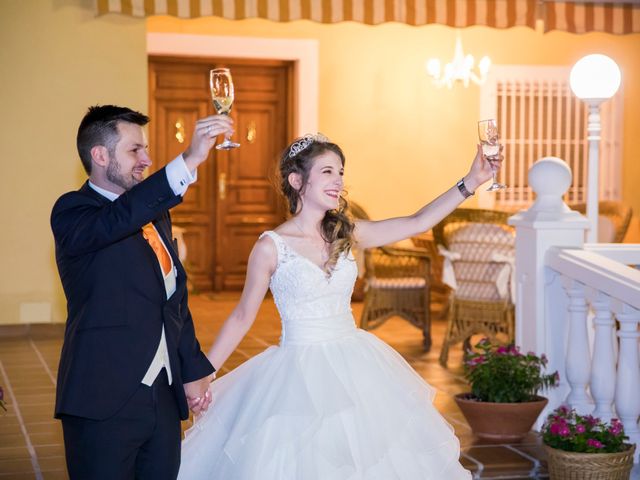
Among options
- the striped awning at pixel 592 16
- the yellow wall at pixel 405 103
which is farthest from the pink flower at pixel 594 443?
the yellow wall at pixel 405 103

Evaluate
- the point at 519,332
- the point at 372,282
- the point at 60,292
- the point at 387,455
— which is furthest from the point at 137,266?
the point at 60,292

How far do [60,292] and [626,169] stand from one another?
629cm

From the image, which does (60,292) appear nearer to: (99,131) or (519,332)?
(519,332)

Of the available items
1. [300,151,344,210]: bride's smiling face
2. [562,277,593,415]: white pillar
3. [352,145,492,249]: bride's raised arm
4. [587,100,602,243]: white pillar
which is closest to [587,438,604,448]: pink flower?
[562,277,593,415]: white pillar

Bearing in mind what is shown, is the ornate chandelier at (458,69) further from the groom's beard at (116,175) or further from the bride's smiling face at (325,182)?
the groom's beard at (116,175)

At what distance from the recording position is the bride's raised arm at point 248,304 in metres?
3.23

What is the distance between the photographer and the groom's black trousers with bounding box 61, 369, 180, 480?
96.3 inches

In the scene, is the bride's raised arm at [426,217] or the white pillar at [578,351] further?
the white pillar at [578,351]

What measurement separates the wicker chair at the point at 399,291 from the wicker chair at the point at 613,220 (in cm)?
278

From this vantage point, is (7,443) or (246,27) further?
(246,27)

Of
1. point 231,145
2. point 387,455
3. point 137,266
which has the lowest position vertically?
point 387,455

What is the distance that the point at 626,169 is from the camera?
1130cm

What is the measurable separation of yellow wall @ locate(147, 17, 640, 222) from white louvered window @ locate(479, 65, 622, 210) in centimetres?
14

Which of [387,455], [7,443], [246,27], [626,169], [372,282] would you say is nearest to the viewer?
[387,455]
